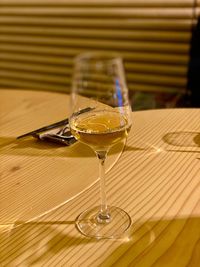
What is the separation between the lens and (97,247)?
62 centimetres

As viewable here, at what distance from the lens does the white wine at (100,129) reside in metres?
0.61

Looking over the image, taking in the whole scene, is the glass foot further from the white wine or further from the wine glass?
the white wine

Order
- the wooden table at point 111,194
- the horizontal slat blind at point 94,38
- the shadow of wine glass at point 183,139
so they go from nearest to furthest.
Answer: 1. the wooden table at point 111,194
2. the shadow of wine glass at point 183,139
3. the horizontal slat blind at point 94,38

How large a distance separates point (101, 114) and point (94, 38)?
2309 millimetres

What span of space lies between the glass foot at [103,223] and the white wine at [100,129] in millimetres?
126

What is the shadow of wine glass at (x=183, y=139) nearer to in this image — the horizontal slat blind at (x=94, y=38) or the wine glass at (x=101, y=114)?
the wine glass at (x=101, y=114)

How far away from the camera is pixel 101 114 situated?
2.20 ft

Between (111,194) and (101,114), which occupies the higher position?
(101,114)

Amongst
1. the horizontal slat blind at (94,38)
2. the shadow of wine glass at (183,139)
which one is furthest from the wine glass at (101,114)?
the horizontal slat blind at (94,38)

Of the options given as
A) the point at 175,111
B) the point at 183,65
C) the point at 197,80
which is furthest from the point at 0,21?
the point at 175,111

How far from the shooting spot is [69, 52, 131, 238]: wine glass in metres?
0.62

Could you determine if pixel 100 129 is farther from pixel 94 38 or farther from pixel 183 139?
pixel 94 38

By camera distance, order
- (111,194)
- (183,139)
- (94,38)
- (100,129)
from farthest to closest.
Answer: (94,38), (183,139), (111,194), (100,129)

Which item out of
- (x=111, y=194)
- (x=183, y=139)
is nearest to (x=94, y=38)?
(x=183, y=139)
